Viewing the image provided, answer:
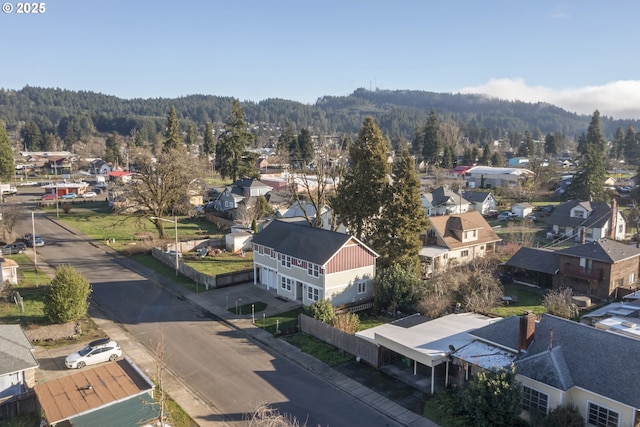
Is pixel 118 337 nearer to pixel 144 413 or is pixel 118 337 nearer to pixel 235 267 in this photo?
pixel 144 413

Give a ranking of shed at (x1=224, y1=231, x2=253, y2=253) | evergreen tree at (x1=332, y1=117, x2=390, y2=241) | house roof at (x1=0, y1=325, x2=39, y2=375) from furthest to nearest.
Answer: shed at (x1=224, y1=231, x2=253, y2=253)
evergreen tree at (x1=332, y1=117, x2=390, y2=241)
house roof at (x1=0, y1=325, x2=39, y2=375)

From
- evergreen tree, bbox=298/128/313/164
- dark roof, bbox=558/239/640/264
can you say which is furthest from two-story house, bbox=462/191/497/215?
evergreen tree, bbox=298/128/313/164

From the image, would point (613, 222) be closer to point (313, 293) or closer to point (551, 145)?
point (313, 293)

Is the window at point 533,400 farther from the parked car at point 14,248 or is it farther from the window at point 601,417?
the parked car at point 14,248

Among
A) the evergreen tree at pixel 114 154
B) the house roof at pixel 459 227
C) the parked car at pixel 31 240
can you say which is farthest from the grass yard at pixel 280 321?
the evergreen tree at pixel 114 154

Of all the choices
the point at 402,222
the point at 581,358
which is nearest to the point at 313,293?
the point at 402,222

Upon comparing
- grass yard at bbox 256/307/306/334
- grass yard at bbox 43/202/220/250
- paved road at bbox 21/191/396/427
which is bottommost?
paved road at bbox 21/191/396/427

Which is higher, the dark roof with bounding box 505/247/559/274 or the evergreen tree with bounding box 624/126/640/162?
the evergreen tree with bounding box 624/126/640/162

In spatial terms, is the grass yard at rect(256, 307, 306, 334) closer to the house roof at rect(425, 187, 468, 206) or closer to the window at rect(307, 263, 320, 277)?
the window at rect(307, 263, 320, 277)
